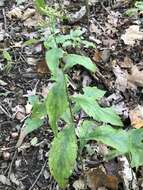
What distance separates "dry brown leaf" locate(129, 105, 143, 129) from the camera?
9.18ft

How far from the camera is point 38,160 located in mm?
2680

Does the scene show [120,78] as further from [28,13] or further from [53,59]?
[53,59]

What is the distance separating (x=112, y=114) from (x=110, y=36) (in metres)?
1.72

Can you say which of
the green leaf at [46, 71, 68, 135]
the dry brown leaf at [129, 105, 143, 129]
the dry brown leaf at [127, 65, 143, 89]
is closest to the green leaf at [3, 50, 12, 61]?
the dry brown leaf at [127, 65, 143, 89]

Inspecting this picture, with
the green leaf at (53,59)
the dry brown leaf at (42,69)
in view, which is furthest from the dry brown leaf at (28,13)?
the green leaf at (53,59)

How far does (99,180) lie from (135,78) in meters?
0.99

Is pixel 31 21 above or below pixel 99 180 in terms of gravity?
above

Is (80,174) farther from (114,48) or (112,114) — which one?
(114,48)

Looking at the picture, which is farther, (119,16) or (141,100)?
(119,16)

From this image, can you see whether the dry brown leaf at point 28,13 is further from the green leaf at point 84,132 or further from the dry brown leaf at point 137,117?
the green leaf at point 84,132

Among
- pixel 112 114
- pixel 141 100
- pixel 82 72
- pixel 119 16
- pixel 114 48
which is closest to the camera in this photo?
pixel 112 114

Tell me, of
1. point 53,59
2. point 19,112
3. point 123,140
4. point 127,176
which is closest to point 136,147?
point 123,140

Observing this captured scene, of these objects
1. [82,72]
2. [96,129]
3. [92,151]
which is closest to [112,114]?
[96,129]

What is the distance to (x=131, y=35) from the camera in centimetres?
367
